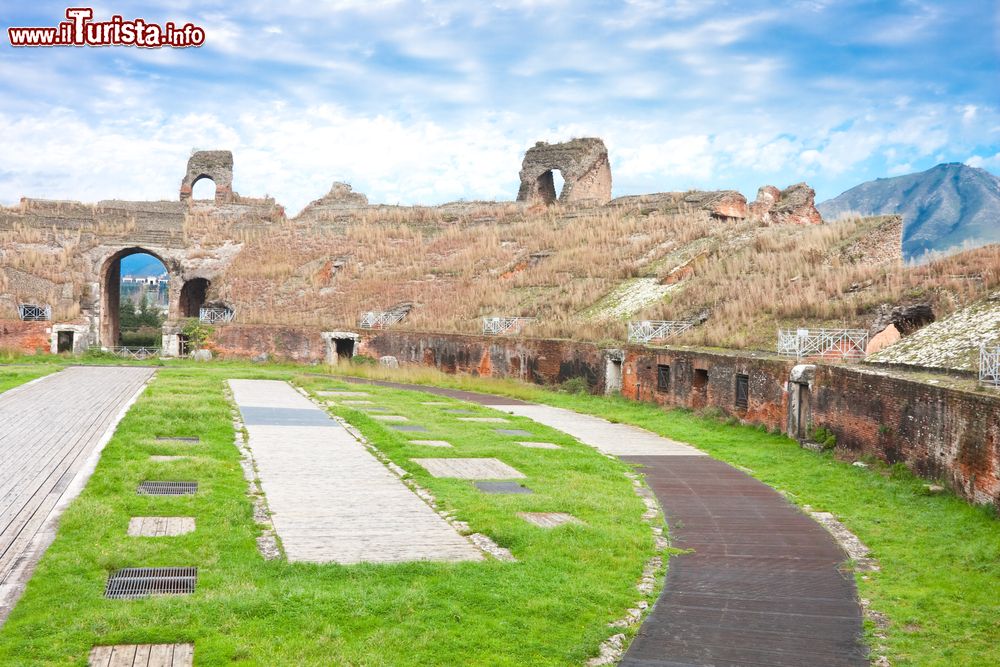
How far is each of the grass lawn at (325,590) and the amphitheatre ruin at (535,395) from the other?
0.07 meters

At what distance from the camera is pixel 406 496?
11109mm

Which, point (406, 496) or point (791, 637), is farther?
point (406, 496)

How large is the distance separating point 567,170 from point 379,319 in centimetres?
1932

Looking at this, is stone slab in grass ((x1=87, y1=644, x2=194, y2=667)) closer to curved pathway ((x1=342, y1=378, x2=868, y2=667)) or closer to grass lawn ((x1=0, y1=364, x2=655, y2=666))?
grass lawn ((x1=0, y1=364, x2=655, y2=666))

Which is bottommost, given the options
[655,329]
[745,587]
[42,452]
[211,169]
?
[745,587]

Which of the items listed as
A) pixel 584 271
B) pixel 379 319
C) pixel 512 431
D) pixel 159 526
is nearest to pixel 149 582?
pixel 159 526

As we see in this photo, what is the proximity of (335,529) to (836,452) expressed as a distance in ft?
30.5

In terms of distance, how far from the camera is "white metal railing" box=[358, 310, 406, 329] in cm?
3709

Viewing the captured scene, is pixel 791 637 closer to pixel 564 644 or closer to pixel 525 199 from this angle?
pixel 564 644

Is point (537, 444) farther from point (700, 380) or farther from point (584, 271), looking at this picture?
point (584, 271)

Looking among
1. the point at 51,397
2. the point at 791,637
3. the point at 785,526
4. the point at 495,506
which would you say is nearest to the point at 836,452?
the point at 785,526

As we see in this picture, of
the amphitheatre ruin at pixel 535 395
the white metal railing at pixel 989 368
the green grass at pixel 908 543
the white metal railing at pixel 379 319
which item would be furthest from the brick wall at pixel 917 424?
the white metal railing at pixel 379 319

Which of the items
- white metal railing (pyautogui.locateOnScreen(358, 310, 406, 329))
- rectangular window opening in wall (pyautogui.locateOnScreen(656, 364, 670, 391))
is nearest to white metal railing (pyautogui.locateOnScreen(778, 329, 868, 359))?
rectangular window opening in wall (pyautogui.locateOnScreen(656, 364, 670, 391))

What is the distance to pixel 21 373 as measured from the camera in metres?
25.6
